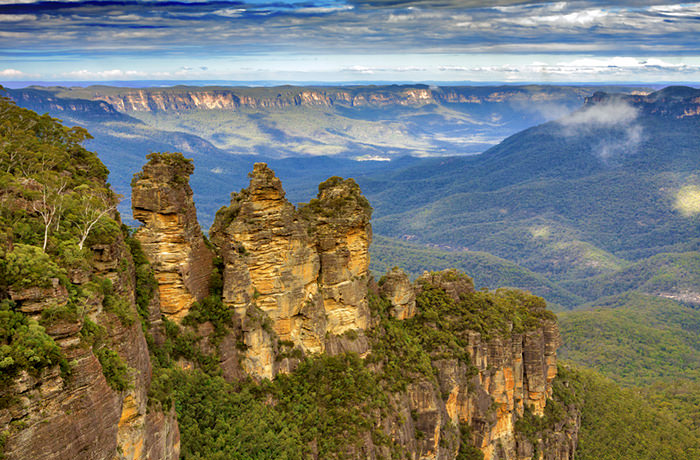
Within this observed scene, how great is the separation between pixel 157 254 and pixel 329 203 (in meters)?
16.0

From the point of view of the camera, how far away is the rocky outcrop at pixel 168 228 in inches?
1462

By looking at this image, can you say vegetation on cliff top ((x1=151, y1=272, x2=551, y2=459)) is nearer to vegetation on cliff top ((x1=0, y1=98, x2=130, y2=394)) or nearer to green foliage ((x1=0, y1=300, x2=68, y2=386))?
vegetation on cliff top ((x1=0, y1=98, x2=130, y2=394))

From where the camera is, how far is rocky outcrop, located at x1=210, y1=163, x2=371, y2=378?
4175 cm

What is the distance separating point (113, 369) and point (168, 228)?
14608mm

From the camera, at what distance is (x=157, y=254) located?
37406mm

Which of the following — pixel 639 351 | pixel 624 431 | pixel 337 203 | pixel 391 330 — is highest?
pixel 337 203

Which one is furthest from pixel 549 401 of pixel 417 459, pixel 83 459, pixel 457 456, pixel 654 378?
pixel 654 378

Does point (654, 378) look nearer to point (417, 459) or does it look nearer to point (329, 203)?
point (417, 459)

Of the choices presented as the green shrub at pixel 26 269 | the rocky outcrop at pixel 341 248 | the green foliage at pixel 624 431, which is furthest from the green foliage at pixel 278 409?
the green foliage at pixel 624 431

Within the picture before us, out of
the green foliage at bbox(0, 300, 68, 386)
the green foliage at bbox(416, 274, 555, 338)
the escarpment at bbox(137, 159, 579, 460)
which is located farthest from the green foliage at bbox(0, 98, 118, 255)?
the green foliage at bbox(416, 274, 555, 338)

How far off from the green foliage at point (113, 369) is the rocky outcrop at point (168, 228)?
12.8 metres

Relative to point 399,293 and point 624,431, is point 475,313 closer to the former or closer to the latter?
point 399,293

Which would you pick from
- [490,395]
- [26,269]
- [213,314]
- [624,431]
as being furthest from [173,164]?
[624,431]

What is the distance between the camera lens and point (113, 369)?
24.5 m
